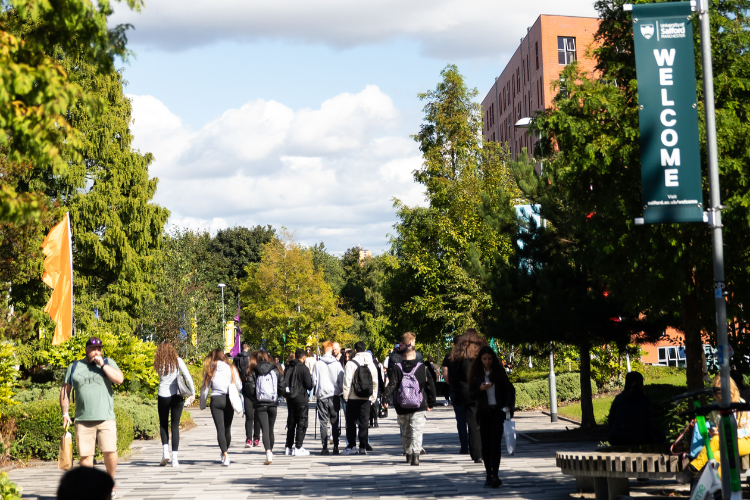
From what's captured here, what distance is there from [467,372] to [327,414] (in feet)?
12.0

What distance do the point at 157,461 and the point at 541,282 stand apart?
24.8 ft

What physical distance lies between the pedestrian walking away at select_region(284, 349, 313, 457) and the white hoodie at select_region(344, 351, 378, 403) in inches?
27.5

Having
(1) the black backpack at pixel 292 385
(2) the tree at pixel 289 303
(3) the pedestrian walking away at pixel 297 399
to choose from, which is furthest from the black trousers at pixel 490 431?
(2) the tree at pixel 289 303

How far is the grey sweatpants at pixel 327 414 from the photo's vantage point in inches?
639

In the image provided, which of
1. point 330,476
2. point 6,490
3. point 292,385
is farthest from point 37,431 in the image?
point 6,490

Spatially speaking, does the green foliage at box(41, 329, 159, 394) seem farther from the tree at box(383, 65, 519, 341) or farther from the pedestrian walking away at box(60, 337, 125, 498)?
the tree at box(383, 65, 519, 341)

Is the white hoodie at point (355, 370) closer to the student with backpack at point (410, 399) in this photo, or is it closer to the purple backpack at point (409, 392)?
the student with backpack at point (410, 399)

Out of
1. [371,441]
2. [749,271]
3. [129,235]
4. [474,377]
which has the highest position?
[129,235]

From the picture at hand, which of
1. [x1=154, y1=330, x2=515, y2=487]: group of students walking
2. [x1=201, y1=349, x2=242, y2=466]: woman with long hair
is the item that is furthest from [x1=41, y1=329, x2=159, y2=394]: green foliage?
[x1=201, y1=349, x2=242, y2=466]: woman with long hair

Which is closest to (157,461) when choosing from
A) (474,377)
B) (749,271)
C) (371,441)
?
(371,441)

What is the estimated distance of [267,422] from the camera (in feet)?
49.4

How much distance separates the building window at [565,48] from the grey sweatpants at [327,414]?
47902 millimetres

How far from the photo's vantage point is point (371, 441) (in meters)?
18.5

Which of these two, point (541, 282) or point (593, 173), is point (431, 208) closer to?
point (541, 282)
